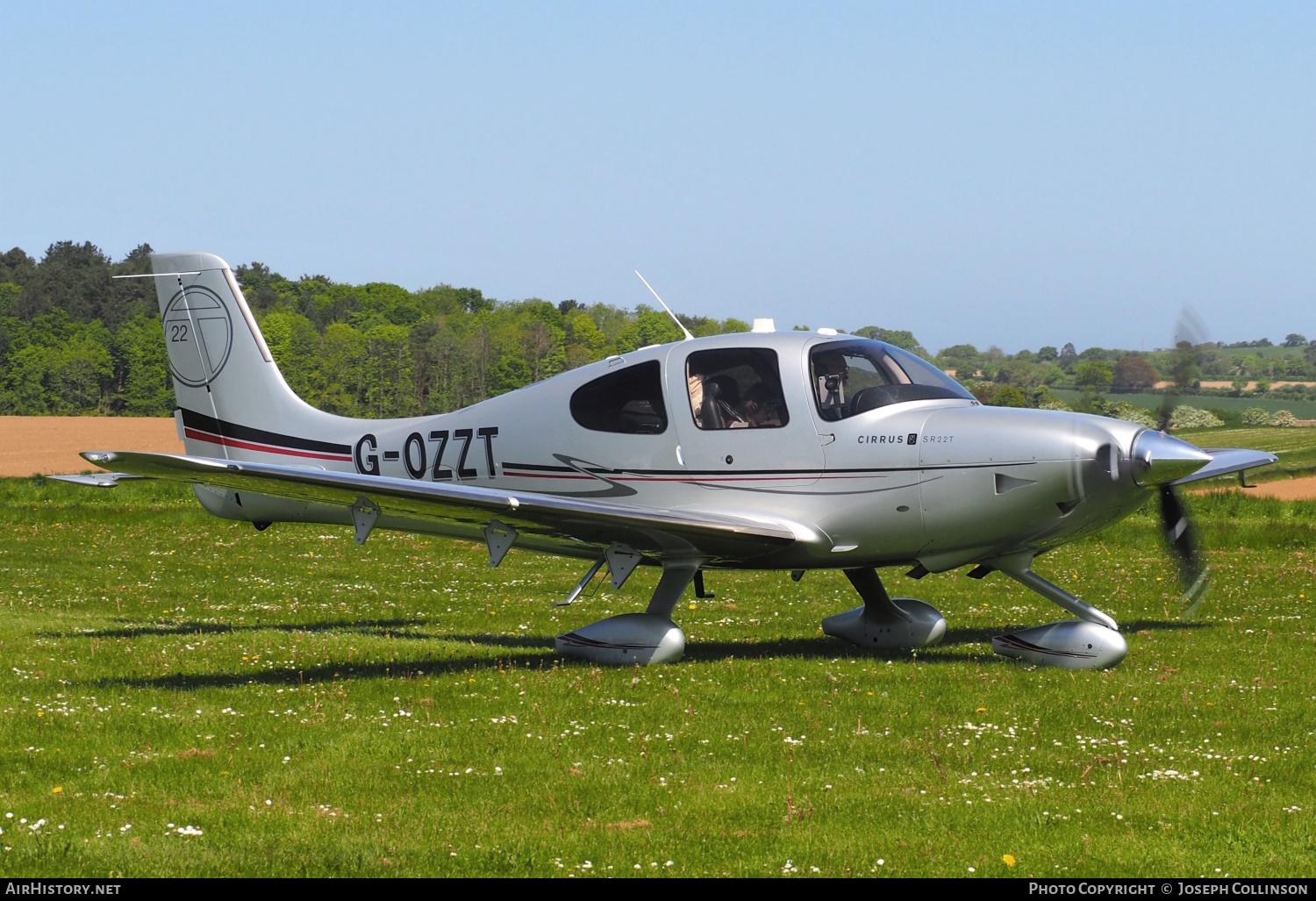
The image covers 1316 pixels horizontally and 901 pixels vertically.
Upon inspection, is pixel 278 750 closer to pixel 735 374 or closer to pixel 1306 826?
pixel 735 374

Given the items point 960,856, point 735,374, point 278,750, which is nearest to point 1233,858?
point 960,856

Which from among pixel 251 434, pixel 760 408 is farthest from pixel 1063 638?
pixel 251 434

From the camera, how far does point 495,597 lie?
18719mm

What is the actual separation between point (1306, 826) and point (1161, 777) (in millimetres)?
1140

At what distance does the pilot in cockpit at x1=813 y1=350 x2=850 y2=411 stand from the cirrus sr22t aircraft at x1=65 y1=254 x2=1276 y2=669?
0.02 m

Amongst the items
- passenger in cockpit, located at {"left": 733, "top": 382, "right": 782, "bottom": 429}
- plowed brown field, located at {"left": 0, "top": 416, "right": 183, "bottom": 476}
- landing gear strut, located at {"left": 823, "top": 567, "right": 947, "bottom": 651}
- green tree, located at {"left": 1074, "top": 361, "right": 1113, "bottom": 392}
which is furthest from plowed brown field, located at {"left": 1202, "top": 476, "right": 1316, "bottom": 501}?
plowed brown field, located at {"left": 0, "top": 416, "right": 183, "bottom": 476}

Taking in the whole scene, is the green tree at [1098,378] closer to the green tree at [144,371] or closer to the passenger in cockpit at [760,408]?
the passenger in cockpit at [760,408]

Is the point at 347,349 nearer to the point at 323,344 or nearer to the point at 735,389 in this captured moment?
the point at 323,344

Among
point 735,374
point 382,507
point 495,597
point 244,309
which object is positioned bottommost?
point 495,597

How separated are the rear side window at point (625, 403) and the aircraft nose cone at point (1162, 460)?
13.6 ft

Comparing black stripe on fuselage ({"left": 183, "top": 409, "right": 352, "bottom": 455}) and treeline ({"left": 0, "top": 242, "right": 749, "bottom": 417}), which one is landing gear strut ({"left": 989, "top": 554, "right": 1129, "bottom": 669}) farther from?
treeline ({"left": 0, "top": 242, "right": 749, "bottom": 417})

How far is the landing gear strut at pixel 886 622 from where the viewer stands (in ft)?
43.1

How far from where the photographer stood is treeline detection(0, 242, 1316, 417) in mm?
102625

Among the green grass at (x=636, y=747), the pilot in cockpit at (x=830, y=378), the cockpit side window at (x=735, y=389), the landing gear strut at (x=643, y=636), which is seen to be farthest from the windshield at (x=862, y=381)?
the green grass at (x=636, y=747)
